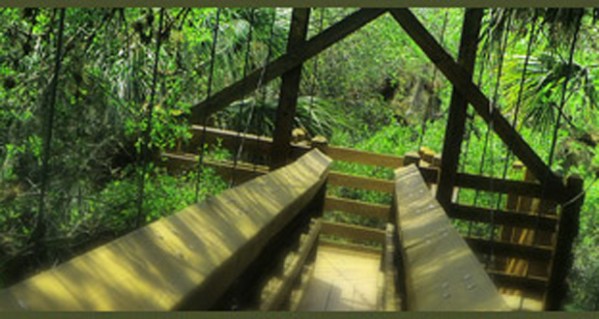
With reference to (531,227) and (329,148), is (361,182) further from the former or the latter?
(531,227)

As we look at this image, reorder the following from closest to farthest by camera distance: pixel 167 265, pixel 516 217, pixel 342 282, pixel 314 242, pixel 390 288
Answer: pixel 167 265, pixel 390 288, pixel 314 242, pixel 342 282, pixel 516 217

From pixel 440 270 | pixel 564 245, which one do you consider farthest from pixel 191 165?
pixel 440 270

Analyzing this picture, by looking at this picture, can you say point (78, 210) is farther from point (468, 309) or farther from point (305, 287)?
point (468, 309)

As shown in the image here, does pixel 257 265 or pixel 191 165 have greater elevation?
pixel 257 265

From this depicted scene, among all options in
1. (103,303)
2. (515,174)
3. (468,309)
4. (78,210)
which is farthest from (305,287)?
(515,174)

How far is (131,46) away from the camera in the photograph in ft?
14.3

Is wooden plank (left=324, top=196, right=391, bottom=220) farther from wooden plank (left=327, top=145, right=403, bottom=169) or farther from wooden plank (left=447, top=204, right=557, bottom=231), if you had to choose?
wooden plank (left=447, top=204, right=557, bottom=231)

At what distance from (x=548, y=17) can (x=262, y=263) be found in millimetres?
3028

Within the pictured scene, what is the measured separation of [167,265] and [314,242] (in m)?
2.34

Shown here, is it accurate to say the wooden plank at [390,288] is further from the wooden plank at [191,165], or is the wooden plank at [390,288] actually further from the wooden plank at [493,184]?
the wooden plank at [191,165]

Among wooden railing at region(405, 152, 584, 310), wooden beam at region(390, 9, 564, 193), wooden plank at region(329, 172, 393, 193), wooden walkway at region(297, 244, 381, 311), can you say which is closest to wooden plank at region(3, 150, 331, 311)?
wooden walkway at region(297, 244, 381, 311)

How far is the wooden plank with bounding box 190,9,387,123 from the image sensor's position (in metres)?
4.29

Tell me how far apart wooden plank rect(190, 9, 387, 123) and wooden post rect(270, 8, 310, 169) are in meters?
0.05

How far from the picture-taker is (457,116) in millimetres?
4500
